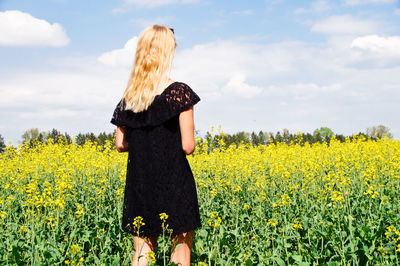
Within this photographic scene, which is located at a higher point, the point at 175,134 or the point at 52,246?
the point at 175,134

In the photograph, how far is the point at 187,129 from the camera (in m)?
2.30

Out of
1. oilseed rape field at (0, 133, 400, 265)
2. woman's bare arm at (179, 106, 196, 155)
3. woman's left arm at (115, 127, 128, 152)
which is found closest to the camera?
woman's bare arm at (179, 106, 196, 155)

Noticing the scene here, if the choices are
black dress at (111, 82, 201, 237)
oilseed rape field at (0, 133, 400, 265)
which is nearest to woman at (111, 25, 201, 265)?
black dress at (111, 82, 201, 237)

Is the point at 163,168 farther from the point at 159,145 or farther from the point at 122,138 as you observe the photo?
the point at 122,138

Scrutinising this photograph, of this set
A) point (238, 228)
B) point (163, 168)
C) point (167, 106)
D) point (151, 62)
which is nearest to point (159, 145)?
point (163, 168)

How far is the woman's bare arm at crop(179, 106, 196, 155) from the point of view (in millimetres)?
2303

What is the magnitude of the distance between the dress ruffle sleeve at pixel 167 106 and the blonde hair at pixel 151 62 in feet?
0.17

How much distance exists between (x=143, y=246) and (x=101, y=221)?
6.76 ft

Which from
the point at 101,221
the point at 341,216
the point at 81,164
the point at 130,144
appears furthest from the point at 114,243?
the point at 81,164

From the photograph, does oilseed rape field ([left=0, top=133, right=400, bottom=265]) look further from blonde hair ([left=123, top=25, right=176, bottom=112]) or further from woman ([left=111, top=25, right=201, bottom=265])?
blonde hair ([left=123, top=25, right=176, bottom=112])

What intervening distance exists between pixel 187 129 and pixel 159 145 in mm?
262

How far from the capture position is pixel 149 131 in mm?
2461

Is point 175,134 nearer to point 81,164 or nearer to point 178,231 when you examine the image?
point 178,231

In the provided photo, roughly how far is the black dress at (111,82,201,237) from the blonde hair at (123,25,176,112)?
0.21ft
